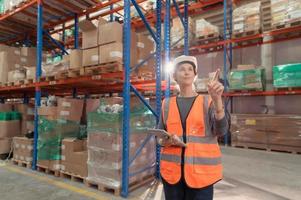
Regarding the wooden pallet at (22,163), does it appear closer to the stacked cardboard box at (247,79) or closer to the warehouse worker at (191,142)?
the warehouse worker at (191,142)

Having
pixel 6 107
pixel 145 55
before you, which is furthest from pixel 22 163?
pixel 145 55

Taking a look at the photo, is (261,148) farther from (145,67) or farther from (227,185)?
(145,67)

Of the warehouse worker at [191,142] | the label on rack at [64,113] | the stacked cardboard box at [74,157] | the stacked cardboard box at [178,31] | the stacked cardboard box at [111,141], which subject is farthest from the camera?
the stacked cardboard box at [178,31]

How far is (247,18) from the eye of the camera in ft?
26.7

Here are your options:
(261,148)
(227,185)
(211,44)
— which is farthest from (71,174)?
(211,44)

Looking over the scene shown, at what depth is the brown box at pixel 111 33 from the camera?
422cm

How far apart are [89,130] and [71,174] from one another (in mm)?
992

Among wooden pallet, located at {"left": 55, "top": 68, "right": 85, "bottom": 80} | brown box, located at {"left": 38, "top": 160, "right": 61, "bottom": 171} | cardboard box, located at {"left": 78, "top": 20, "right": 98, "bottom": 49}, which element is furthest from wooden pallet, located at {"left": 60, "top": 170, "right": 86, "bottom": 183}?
cardboard box, located at {"left": 78, "top": 20, "right": 98, "bottom": 49}

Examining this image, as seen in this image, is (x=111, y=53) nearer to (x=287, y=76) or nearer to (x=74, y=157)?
(x=74, y=157)

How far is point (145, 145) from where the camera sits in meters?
4.60

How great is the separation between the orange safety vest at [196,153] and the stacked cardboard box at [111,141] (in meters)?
2.13

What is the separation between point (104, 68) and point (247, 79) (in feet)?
17.6

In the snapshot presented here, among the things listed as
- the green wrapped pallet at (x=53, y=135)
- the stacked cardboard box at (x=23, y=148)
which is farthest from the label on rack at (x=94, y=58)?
the stacked cardboard box at (x=23, y=148)

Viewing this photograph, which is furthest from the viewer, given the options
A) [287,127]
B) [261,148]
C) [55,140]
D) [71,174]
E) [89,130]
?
[261,148]
